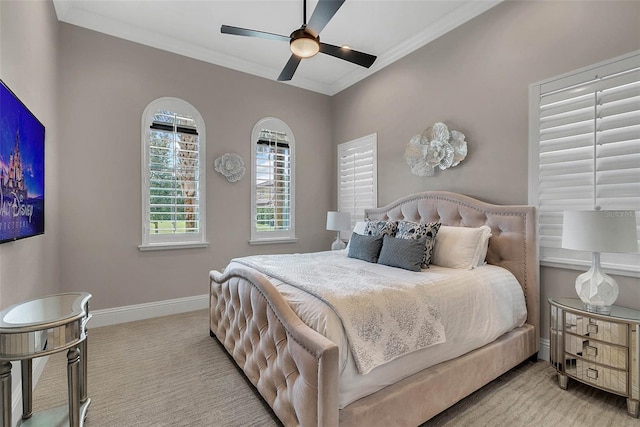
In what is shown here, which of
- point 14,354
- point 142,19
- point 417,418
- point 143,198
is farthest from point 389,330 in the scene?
point 142,19

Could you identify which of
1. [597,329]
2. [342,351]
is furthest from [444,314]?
[597,329]

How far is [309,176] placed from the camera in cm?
499

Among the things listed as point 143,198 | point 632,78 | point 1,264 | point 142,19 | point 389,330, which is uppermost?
point 142,19

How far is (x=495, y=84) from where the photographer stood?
298 centimetres

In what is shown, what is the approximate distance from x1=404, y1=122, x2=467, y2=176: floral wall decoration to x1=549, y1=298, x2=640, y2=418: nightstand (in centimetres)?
165

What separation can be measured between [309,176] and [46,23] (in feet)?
11.2

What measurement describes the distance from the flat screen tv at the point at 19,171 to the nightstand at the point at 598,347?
3.64 m

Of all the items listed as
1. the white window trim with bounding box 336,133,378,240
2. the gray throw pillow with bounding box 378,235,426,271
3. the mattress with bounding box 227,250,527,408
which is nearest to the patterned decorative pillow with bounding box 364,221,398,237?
→ the gray throw pillow with bounding box 378,235,426,271

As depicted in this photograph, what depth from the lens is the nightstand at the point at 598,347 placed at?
1891mm

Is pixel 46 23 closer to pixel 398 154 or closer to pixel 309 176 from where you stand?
pixel 309 176

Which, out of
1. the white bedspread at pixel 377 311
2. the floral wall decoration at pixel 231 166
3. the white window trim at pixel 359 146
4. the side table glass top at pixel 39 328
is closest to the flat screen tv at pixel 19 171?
the side table glass top at pixel 39 328

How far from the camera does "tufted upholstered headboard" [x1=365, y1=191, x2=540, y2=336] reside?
8.53 feet

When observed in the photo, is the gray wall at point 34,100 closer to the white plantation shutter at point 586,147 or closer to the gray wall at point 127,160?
the gray wall at point 127,160

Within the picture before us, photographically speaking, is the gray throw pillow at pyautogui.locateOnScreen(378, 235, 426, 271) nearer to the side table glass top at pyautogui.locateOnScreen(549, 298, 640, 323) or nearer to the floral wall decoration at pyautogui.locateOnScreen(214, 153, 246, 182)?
the side table glass top at pyautogui.locateOnScreen(549, 298, 640, 323)
